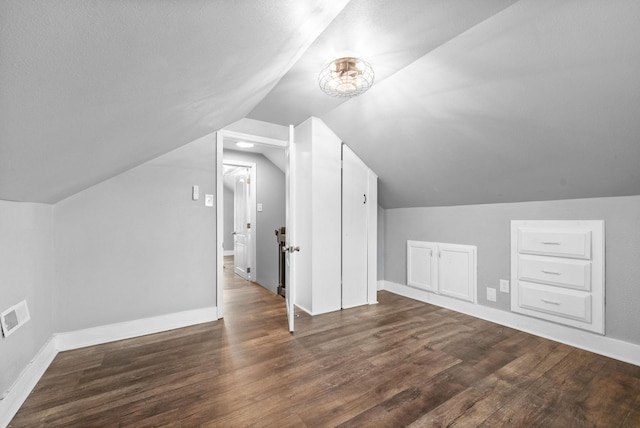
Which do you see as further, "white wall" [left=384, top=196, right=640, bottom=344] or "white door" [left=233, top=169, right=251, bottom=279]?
"white door" [left=233, top=169, right=251, bottom=279]

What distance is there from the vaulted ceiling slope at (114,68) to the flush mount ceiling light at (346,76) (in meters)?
0.36

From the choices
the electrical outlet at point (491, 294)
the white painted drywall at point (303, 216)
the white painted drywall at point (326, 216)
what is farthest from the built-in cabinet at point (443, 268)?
the white painted drywall at point (303, 216)

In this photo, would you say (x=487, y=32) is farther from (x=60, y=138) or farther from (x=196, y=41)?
(x=60, y=138)

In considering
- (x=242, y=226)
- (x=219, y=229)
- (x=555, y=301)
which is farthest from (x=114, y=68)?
(x=242, y=226)

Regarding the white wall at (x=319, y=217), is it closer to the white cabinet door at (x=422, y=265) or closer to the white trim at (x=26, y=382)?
the white cabinet door at (x=422, y=265)

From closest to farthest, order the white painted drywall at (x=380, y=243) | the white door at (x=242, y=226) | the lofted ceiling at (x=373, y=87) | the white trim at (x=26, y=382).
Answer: the lofted ceiling at (x=373, y=87)
the white trim at (x=26, y=382)
the white painted drywall at (x=380, y=243)
the white door at (x=242, y=226)

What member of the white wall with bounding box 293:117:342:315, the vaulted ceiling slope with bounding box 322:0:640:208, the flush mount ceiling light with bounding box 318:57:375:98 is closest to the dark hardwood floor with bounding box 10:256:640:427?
the white wall with bounding box 293:117:342:315

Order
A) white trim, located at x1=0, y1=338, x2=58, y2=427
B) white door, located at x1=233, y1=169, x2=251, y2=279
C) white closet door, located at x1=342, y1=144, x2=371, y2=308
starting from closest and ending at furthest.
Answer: white trim, located at x1=0, y1=338, x2=58, y2=427 → white closet door, located at x1=342, y1=144, x2=371, y2=308 → white door, located at x1=233, y1=169, x2=251, y2=279

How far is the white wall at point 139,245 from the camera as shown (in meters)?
2.27

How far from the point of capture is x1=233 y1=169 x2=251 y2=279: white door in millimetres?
4824

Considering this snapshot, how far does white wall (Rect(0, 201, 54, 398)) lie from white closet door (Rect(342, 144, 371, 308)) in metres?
2.61

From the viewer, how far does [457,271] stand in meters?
3.19

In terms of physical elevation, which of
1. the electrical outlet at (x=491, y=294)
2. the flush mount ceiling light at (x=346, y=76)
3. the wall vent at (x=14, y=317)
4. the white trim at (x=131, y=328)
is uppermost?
the flush mount ceiling light at (x=346, y=76)

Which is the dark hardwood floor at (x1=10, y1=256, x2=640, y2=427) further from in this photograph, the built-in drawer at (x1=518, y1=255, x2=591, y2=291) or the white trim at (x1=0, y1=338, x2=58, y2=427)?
the built-in drawer at (x1=518, y1=255, x2=591, y2=291)
